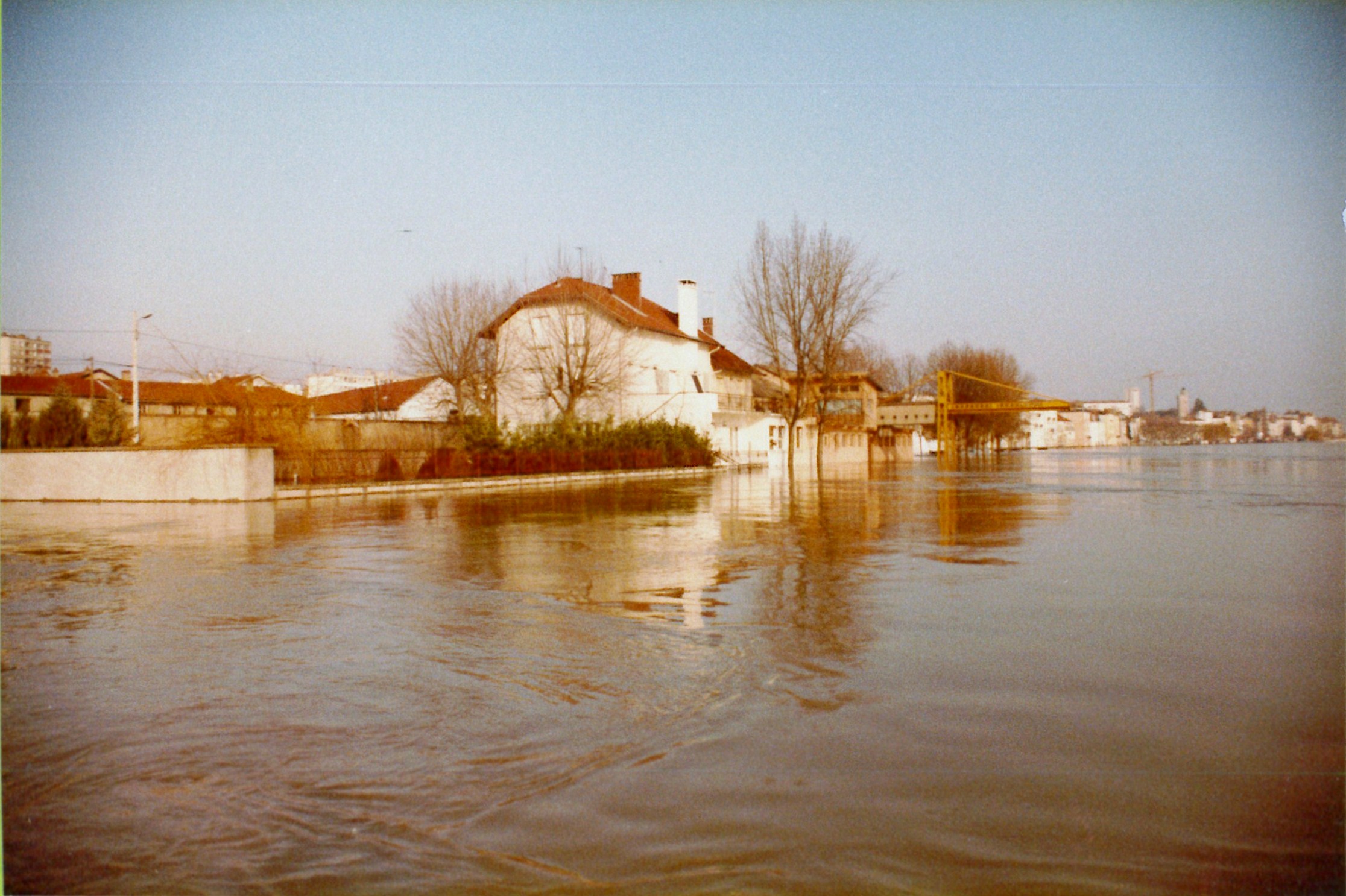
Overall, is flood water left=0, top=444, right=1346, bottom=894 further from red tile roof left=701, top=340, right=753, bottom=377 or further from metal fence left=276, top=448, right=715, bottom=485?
red tile roof left=701, top=340, right=753, bottom=377

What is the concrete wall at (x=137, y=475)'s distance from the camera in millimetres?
23297

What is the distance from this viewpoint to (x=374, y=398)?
2450 inches

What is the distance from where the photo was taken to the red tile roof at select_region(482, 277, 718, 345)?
145ft

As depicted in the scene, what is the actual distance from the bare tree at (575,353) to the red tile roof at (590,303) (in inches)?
4.6

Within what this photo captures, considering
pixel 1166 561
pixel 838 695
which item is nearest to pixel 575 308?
pixel 1166 561

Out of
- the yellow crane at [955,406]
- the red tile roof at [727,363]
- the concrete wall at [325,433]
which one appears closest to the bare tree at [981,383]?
the yellow crane at [955,406]

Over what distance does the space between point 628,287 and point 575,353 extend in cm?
1315

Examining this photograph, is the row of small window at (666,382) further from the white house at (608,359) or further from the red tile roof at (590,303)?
the red tile roof at (590,303)

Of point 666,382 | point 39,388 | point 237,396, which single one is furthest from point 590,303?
point 39,388

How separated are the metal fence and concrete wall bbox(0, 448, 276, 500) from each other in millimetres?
2880

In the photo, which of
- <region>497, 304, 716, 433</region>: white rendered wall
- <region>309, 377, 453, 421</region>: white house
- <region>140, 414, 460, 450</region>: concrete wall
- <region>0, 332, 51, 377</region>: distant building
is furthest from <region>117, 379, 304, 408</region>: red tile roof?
<region>309, 377, 453, 421</region>: white house

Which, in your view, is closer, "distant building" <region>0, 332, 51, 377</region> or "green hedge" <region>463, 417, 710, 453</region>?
"distant building" <region>0, 332, 51, 377</region>

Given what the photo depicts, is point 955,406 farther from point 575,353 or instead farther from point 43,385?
point 43,385

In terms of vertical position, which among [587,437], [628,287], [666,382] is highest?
[628,287]
